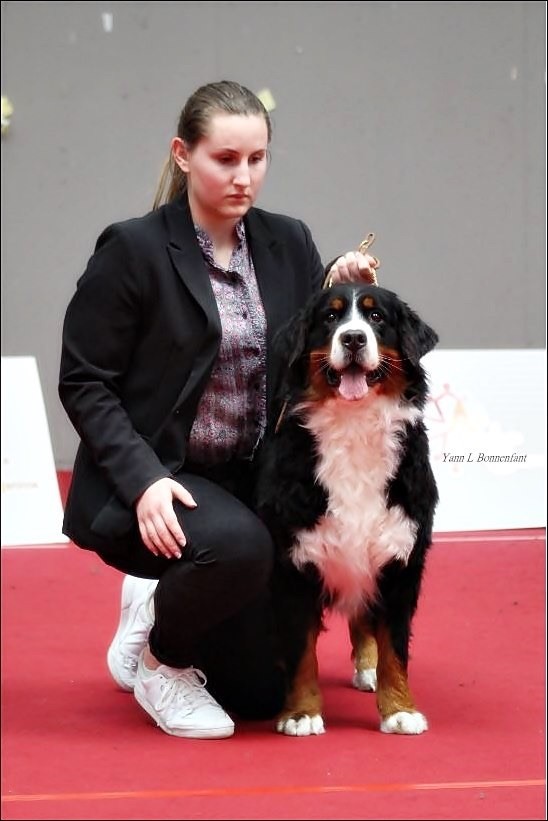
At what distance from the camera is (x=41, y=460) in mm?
4582

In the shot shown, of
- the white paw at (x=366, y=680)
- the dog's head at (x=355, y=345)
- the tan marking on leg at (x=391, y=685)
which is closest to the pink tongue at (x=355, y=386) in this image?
the dog's head at (x=355, y=345)

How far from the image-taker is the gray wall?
18.7 feet

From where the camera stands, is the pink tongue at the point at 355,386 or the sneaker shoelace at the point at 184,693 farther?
the sneaker shoelace at the point at 184,693

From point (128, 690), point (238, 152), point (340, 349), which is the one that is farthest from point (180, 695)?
point (238, 152)

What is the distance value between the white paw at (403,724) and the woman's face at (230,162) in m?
1.02

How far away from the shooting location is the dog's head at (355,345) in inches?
90.8

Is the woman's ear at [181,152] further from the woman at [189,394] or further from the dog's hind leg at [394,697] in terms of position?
the dog's hind leg at [394,697]

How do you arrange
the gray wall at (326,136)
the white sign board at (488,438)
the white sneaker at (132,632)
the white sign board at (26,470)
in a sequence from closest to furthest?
the white sneaker at (132,632) < the white sign board at (488,438) < the white sign board at (26,470) < the gray wall at (326,136)

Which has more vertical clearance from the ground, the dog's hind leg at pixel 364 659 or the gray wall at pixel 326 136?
the gray wall at pixel 326 136

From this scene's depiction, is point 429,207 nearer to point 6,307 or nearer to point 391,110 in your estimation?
point 391,110

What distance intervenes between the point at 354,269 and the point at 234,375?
0.32 metres

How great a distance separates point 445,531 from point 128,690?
162cm

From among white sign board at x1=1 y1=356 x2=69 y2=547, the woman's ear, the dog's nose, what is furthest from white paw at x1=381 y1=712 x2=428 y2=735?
white sign board at x1=1 y1=356 x2=69 y2=547

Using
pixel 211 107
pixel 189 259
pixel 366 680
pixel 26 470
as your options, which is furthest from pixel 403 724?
pixel 26 470
